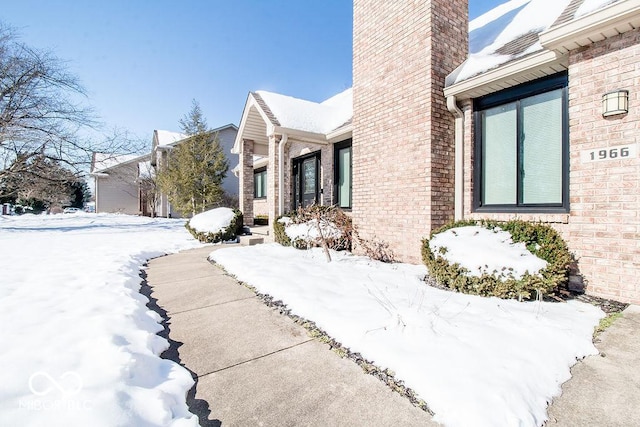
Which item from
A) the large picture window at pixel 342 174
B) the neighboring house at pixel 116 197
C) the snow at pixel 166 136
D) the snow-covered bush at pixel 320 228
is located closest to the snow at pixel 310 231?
the snow-covered bush at pixel 320 228

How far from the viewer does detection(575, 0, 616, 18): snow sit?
11.9 ft

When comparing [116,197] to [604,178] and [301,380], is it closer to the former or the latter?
[301,380]

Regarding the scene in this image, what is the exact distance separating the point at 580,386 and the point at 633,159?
3009 mm

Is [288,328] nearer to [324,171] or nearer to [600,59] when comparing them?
[600,59]

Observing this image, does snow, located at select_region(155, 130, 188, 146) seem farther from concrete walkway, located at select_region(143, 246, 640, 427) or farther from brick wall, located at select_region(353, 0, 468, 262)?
concrete walkway, located at select_region(143, 246, 640, 427)

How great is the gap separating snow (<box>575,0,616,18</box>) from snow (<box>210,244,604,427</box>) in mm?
3605

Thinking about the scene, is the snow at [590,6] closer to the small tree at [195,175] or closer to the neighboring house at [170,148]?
the small tree at [195,175]

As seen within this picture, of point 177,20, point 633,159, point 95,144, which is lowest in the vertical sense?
point 633,159

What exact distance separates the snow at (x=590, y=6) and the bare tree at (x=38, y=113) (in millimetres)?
19523

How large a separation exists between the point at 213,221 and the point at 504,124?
8.65 m

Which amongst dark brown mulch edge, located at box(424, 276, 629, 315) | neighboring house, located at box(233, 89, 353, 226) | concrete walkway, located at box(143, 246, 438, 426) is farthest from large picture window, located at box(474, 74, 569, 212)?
concrete walkway, located at box(143, 246, 438, 426)

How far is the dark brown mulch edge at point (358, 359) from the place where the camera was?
202 cm

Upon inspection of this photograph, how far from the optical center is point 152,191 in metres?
24.1

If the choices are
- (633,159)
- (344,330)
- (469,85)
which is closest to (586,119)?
(633,159)
